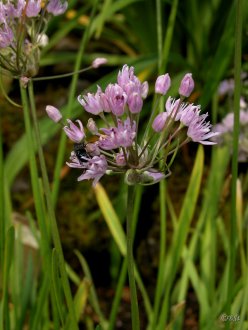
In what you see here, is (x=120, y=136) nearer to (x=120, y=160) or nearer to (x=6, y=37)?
(x=120, y=160)

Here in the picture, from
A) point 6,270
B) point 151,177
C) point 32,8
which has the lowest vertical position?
point 6,270

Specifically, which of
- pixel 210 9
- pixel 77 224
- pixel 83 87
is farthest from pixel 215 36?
pixel 77 224

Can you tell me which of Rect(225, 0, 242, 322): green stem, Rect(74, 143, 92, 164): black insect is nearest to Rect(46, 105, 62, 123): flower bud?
Rect(74, 143, 92, 164): black insect

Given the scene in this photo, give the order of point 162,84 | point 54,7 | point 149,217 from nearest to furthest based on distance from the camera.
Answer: point 162,84, point 54,7, point 149,217

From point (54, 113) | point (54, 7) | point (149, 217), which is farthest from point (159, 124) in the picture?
point (149, 217)

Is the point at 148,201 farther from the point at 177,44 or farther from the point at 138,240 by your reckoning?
the point at 177,44

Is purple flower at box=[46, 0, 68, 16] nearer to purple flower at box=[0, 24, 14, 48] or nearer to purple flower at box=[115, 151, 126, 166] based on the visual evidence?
purple flower at box=[0, 24, 14, 48]

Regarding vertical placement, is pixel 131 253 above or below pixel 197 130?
below
